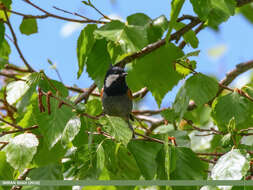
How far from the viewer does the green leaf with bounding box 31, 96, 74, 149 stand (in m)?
2.30

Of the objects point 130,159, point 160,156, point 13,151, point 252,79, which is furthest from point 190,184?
point 252,79

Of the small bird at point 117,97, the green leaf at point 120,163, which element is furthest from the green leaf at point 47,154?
the small bird at point 117,97

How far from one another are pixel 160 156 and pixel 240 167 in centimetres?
55

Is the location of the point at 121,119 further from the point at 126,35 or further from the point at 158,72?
the point at 158,72

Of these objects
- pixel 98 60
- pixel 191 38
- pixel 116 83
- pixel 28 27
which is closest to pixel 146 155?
pixel 98 60

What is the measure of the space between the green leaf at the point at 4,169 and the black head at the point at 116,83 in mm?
2538

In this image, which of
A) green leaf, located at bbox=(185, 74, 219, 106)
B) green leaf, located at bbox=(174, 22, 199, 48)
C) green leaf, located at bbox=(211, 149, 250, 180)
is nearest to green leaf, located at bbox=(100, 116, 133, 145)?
green leaf, located at bbox=(211, 149, 250, 180)

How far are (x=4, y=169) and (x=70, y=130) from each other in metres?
0.65

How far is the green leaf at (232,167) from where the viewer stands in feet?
7.31

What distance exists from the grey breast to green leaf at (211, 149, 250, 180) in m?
2.69

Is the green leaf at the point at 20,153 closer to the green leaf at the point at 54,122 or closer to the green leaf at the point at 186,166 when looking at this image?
the green leaf at the point at 54,122

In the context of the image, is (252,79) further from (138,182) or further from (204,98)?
(138,182)

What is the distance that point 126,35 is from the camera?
103 inches

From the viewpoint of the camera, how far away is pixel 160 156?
2.59 m
